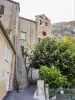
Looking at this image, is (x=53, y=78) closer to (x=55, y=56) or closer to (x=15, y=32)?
(x=55, y=56)

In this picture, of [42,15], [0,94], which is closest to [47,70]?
[0,94]

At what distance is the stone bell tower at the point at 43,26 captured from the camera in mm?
34750

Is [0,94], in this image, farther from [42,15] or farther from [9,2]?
[42,15]

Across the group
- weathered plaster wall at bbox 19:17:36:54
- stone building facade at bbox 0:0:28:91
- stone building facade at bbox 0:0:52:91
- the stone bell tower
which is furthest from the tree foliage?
the stone bell tower

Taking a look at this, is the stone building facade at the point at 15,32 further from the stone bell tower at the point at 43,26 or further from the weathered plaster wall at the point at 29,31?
the stone bell tower at the point at 43,26

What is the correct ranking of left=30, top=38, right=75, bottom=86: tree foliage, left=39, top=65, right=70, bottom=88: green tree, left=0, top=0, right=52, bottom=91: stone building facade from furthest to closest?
left=0, top=0, right=52, bottom=91: stone building facade
left=30, top=38, right=75, bottom=86: tree foliage
left=39, top=65, right=70, bottom=88: green tree

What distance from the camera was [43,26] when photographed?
117 ft

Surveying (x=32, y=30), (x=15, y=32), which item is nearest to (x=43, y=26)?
(x=32, y=30)

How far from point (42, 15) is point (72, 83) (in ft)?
61.2

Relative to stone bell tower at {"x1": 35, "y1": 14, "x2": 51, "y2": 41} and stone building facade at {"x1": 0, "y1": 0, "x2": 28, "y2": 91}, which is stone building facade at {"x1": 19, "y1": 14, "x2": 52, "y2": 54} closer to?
stone bell tower at {"x1": 35, "y1": 14, "x2": 51, "y2": 41}

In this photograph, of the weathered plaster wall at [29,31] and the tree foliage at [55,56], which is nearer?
the tree foliage at [55,56]

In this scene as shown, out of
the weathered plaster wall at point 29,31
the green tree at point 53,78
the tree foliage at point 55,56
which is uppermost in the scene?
the weathered plaster wall at point 29,31

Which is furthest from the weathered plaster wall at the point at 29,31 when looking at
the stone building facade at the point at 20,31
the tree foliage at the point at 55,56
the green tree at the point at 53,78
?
the green tree at the point at 53,78

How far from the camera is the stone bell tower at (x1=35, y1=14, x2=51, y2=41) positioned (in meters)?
34.8
